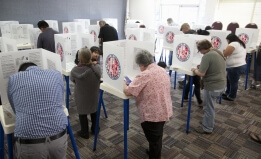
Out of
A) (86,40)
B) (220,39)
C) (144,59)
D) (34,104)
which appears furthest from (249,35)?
(34,104)

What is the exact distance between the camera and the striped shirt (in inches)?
51.0

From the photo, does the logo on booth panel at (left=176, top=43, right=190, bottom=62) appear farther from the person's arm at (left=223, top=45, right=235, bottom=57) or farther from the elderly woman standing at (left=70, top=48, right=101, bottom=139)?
the elderly woman standing at (left=70, top=48, right=101, bottom=139)

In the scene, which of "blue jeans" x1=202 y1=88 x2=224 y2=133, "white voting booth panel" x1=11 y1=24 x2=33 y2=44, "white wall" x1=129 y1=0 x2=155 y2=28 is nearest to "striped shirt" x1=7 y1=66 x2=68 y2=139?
"blue jeans" x1=202 y1=88 x2=224 y2=133

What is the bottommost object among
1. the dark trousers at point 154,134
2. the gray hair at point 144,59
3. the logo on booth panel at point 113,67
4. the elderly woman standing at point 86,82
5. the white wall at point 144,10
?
the dark trousers at point 154,134

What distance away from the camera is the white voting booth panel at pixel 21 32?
15.4 feet

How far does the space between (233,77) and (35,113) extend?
3.24 metres

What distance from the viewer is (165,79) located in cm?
183

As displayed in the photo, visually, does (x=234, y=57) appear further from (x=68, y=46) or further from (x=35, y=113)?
(x=35, y=113)

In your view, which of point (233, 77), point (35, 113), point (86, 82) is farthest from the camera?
point (233, 77)

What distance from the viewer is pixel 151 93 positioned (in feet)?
5.88

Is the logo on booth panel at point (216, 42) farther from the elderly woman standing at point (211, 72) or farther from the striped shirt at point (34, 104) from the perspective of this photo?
the striped shirt at point (34, 104)

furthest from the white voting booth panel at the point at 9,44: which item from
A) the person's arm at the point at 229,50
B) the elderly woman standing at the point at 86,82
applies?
the person's arm at the point at 229,50

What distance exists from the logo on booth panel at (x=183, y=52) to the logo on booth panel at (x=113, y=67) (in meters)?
1.17

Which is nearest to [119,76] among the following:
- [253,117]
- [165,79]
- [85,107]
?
[165,79]
